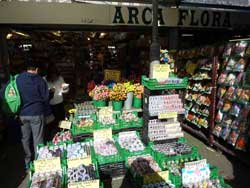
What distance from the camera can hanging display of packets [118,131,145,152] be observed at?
3.64 metres

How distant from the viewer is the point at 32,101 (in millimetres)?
3594

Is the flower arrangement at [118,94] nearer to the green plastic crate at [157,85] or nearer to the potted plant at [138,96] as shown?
the potted plant at [138,96]

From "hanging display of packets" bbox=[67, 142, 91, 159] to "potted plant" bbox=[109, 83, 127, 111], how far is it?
2.90 ft

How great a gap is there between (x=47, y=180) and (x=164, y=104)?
74.6 inches

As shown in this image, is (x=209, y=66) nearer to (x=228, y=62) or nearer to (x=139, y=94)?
(x=228, y=62)

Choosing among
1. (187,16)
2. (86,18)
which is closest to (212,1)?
(187,16)

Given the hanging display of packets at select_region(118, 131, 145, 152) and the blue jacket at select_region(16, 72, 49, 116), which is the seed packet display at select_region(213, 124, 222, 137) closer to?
the hanging display of packets at select_region(118, 131, 145, 152)

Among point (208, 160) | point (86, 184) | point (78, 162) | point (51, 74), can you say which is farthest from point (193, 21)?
point (86, 184)

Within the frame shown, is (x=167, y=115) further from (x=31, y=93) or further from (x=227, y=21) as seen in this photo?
(x=227, y=21)

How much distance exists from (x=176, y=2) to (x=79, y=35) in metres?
3.88

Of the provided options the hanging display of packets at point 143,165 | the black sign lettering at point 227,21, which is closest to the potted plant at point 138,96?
the hanging display of packets at point 143,165

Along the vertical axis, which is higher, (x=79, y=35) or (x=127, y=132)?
Result: (x=79, y=35)

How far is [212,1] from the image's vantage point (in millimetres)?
7348

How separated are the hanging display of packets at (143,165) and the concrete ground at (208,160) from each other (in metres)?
1.25
